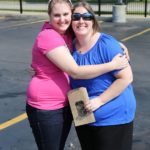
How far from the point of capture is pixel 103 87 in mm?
3258

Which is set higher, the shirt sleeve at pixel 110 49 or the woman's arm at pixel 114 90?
the shirt sleeve at pixel 110 49

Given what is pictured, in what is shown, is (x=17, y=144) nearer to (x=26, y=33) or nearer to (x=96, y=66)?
(x=96, y=66)

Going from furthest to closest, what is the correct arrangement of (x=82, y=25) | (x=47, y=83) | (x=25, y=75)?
(x=25, y=75) < (x=47, y=83) < (x=82, y=25)

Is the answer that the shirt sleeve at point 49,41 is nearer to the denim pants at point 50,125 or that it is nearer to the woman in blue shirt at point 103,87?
the woman in blue shirt at point 103,87

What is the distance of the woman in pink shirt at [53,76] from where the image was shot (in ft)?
10.7

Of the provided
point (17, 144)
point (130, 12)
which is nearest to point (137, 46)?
point (17, 144)

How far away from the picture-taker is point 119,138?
334 cm

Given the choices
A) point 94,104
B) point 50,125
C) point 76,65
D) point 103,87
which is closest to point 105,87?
point 103,87

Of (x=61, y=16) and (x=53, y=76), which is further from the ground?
(x=61, y=16)

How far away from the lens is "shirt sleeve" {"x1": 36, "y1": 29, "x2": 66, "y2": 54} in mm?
3281

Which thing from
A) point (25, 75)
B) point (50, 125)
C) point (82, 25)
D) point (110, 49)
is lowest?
point (25, 75)

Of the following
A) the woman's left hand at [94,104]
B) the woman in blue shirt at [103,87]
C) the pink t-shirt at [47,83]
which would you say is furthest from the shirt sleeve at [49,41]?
the woman's left hand at [94,104]

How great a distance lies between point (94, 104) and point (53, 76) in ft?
1.30

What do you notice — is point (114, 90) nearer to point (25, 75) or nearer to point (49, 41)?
point (49, 41)
